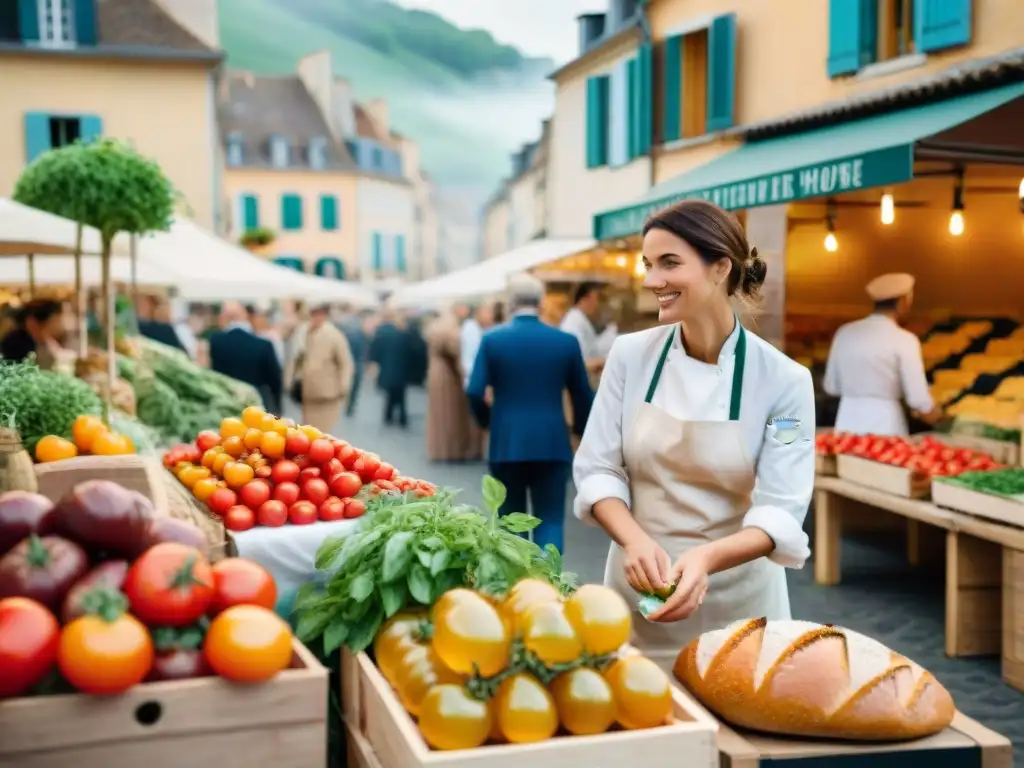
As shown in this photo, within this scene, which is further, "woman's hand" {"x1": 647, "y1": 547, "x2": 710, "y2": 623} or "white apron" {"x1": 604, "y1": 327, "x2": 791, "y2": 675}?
"white apron" {"x1": 604, "y1": 327, "x2": 791, "y2": 675}

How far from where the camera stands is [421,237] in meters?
66.1

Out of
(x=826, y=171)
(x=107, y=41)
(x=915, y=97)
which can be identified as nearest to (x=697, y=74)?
(x=915, y=97)

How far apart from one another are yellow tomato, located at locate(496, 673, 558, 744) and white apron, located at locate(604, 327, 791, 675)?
102cm

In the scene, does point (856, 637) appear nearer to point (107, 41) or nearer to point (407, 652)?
point (407, 652)

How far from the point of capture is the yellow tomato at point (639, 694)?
194 centimetres

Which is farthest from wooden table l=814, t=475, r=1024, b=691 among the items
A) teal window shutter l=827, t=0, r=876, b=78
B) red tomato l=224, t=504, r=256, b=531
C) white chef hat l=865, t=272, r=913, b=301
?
teal window shutter l=827, t=0, r=876, b=78

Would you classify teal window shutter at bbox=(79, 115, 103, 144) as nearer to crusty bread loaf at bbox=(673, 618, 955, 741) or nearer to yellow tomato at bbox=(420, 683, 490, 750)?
crusty bread loaf at bbox=(673, 618, 955, 741)

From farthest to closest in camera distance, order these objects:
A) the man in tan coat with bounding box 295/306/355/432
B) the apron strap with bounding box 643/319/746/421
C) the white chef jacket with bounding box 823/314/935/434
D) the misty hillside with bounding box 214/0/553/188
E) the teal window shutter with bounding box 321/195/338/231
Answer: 1. the misty hillside with bounding box 214/0/553/188
2. the teal window shutter with bounding box 321/195/338/231
3. the man in tan coat with bounding box 295/306/355/432
4. the white chef jacket with bounding box 823/314/935/434
5. the apron strap with bounding box 643/319/746/421

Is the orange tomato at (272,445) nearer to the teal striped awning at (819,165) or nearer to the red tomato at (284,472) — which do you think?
the red tomato at (284,472)

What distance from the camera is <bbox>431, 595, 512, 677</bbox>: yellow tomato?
1.91m

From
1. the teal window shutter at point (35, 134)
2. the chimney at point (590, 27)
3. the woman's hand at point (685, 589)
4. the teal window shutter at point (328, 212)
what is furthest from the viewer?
the teal window shutter at point (328, 212)

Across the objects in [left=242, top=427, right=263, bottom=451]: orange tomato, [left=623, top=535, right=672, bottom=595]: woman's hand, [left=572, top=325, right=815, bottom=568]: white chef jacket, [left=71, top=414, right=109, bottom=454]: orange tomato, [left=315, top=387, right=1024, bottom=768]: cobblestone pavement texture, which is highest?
[left=572, top=325, right=815, bottom=568]: white chef jacket

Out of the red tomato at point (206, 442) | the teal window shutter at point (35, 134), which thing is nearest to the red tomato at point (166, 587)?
the red tomato at point (206, 442)

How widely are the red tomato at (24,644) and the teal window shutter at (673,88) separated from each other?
13.7 metres
